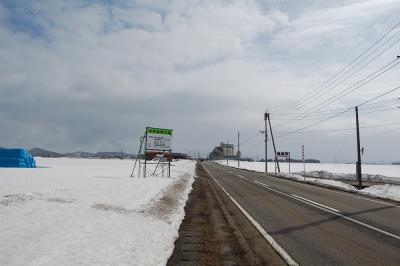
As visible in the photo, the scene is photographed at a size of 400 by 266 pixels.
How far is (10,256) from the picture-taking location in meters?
6.11

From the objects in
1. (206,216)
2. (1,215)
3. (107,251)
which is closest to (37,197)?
(1,215)

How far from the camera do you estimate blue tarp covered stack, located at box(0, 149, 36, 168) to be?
4378cm

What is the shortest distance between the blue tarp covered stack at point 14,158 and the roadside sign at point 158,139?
19891 mm

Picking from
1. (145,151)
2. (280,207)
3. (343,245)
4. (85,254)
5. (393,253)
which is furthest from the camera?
(145,151)

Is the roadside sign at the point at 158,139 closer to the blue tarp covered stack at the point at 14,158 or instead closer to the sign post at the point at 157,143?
the sign post at the point at 157,143

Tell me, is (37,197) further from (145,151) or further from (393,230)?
(145,151)

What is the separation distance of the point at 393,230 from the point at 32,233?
Answer: 29.5 feet

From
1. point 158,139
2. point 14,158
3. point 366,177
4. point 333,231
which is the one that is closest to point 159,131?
point 158,139

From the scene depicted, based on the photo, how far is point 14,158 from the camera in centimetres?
4416

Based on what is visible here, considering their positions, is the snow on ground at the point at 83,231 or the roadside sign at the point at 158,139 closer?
the snow on ground at the point at 83,231

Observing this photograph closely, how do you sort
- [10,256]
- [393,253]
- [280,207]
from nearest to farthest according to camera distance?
[10,256]
[393,253]
[280,207]

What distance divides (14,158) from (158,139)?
2088cm

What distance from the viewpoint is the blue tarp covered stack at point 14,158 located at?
43.8m

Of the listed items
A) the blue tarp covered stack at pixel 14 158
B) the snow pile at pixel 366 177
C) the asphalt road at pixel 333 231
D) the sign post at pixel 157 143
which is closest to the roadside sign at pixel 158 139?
the sign post at pixel 157 143
